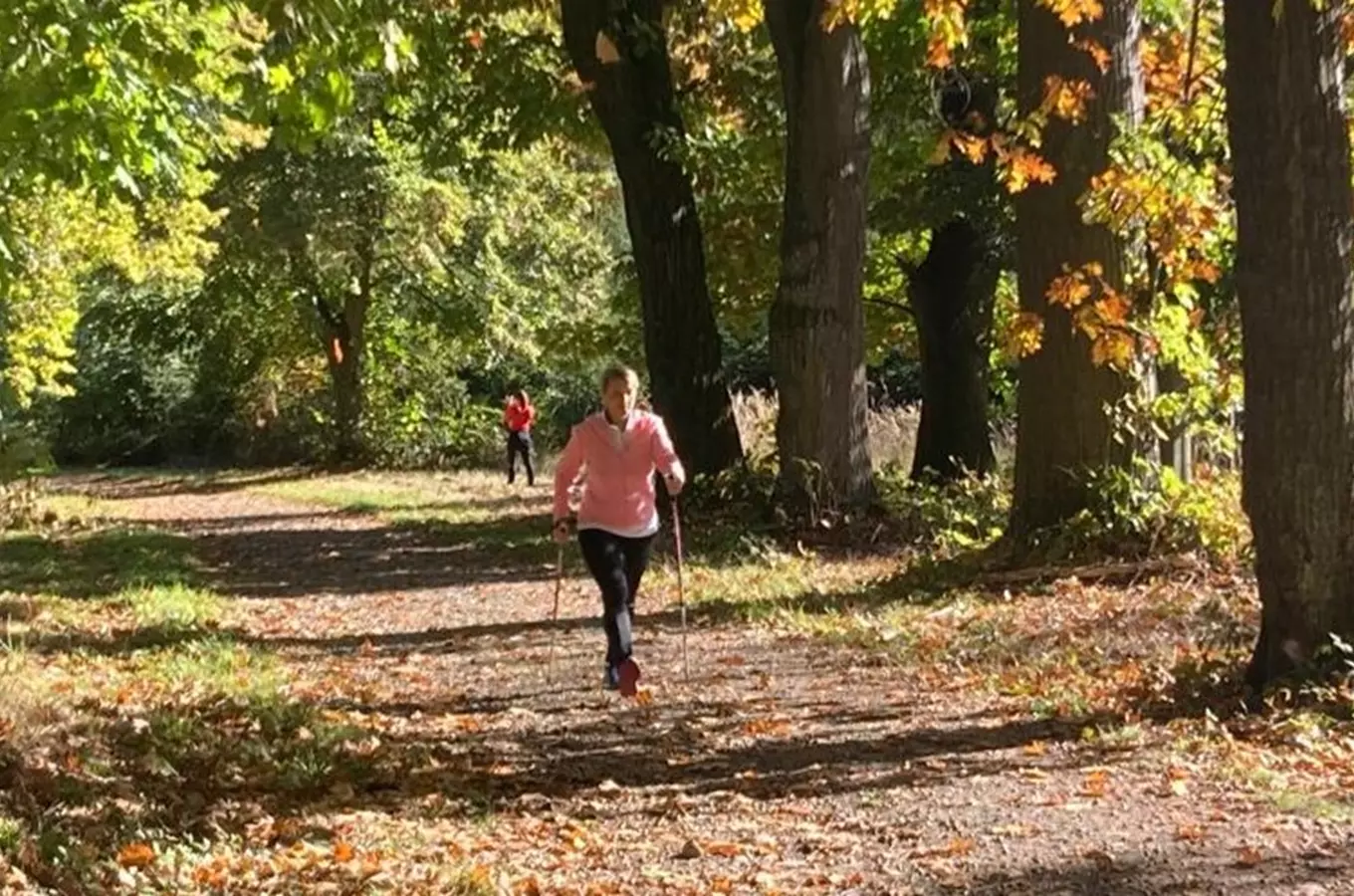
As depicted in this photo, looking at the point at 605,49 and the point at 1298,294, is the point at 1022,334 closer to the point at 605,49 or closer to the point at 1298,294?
the point at 1298,294

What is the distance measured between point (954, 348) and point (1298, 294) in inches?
539

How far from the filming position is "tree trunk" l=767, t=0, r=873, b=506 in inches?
589

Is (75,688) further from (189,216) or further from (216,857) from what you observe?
(189,216)

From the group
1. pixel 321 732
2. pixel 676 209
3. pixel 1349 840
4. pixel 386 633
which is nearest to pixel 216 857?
pixel 321 732

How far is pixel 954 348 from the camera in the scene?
2067 centimetres

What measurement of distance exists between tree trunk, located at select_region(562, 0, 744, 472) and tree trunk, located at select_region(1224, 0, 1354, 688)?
1061 cm

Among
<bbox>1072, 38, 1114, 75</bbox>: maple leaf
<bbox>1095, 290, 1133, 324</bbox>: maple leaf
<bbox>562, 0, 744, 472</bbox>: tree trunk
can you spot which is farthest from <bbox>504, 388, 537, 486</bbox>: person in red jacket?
<bbox>1095, 290, 1133, 324</bbox>: maple leaf

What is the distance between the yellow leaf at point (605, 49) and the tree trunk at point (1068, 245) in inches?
239

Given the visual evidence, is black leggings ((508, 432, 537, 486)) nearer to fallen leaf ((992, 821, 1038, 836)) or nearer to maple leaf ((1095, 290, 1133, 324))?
maple leaf ((1095, 290, 1133, 324))

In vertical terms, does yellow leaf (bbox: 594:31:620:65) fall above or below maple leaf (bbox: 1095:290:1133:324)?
above

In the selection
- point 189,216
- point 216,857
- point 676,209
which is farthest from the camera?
point 189,216

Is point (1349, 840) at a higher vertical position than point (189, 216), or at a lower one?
lower

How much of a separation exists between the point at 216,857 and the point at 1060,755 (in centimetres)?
362

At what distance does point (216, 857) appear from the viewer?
562cm
